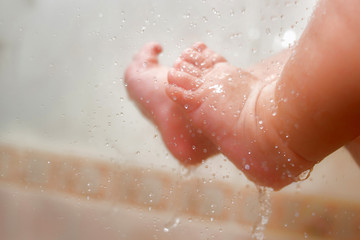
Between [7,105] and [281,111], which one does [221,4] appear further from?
[7,105]

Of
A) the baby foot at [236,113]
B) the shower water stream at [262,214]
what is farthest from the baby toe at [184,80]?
the shower water stream at [262,214]

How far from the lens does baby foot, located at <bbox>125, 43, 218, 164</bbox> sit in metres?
0.48

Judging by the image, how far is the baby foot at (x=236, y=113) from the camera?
0.44 metres

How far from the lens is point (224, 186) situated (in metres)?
0.48

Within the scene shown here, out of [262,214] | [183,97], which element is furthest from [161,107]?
[262,214]

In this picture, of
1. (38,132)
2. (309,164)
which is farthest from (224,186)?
(38,132)

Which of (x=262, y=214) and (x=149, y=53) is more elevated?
(x=149, y=53)

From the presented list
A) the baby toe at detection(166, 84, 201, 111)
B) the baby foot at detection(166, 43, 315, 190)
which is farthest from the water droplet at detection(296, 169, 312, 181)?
the baby toe at detection(166, 84, 201, 111)

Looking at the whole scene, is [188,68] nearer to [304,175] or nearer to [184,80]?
[184,80]

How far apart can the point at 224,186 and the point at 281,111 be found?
93 millimetres

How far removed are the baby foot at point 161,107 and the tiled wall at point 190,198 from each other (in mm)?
26

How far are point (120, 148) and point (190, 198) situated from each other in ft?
0.26

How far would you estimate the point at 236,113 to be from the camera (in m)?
0.46

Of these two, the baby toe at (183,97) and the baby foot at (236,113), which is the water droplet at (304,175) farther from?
the baby toe at (183,97)
